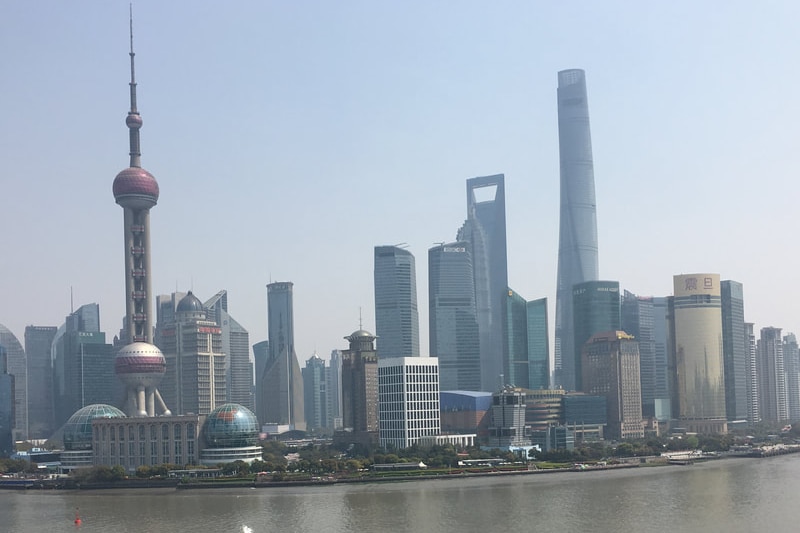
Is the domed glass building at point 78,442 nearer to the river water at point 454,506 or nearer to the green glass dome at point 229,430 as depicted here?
the green glass dome at point 229,430

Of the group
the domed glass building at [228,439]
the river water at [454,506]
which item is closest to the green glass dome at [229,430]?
the domed glass building at [228,439]

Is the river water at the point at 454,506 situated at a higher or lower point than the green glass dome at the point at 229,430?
lower

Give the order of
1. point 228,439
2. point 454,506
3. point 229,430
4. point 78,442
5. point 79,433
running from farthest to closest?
1. point 79,433
2. point 78,442
3. point 229,430
4. point 228,439
5. point 454,506

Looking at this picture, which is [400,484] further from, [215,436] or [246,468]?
[215,436]

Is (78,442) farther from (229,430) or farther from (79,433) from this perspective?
(229,430)

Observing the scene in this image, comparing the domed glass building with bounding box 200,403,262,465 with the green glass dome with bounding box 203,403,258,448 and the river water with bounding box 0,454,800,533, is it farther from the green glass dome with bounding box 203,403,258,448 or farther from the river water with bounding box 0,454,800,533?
the river water with bounding box 0,454,800,533

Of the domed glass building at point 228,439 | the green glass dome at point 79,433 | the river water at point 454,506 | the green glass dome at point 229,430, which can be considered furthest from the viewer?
the green glass dome at point 79,433

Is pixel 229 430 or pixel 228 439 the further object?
pixel 229 430

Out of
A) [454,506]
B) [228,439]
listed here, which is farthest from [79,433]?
[454,506]
